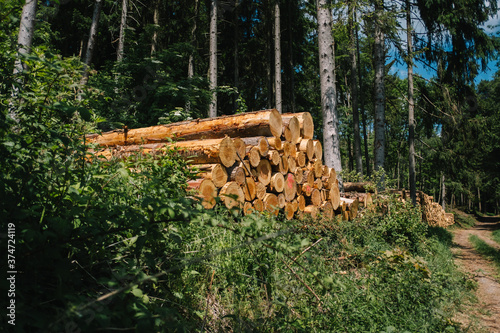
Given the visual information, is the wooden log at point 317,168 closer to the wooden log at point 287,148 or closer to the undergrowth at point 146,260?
the wooden log at point 287,148

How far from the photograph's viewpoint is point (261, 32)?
17.8 meters

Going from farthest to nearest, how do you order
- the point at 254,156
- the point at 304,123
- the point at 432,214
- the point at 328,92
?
the point at 432,214, the point at 328,92, the point at 304,123, the point at 254,156

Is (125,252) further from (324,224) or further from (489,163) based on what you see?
(489,163)

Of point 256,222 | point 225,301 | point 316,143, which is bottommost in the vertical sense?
point 225,301

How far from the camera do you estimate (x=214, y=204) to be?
109 inches

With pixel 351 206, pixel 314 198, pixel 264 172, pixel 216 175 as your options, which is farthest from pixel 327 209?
pixel 216 175

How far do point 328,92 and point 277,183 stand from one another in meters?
3.19

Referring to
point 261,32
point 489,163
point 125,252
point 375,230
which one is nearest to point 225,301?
point 125,252

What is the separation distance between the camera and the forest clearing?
65.9 inches

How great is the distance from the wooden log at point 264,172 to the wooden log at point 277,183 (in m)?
0.09

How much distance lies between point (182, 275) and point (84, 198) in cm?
116

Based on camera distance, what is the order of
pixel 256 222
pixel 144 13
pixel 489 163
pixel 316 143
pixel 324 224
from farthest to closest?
pixel 489 163 < pixel 144 13 < pixel 316 143 < pixel 324 224 < pixel 256 222

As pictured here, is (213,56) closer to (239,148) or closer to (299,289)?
(239,148)

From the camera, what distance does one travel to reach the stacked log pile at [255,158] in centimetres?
442
